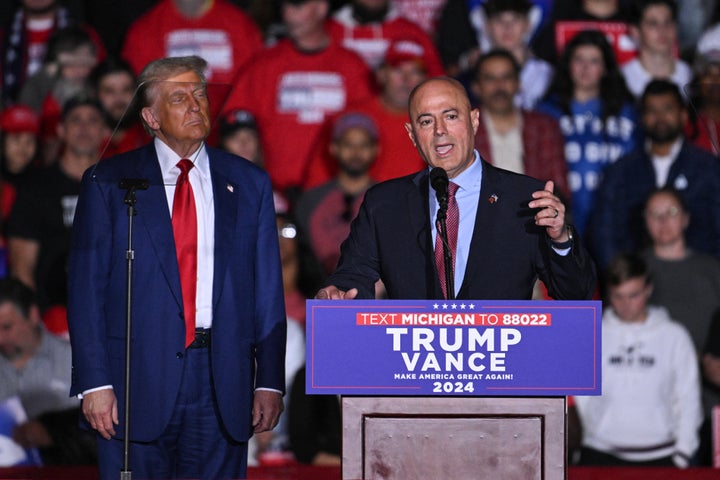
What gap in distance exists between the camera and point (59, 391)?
6027mm

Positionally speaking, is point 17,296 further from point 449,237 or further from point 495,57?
point 449,237

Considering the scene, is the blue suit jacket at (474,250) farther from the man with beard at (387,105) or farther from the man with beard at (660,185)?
the man with beard at (660,185)

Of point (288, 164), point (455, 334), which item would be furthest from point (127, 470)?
point (288, 164)

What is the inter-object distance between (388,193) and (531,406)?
79 cm

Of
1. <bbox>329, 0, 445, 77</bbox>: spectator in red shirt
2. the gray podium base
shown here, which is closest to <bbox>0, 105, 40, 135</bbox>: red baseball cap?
<bbox>329, 0, 445, 77</bbox>: spectator in red shirt

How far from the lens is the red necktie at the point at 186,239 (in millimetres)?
3459

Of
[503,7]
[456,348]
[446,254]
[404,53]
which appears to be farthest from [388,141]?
[456,348]

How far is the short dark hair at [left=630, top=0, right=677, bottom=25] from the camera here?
22.6 ft

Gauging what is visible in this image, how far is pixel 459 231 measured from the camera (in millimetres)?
3395

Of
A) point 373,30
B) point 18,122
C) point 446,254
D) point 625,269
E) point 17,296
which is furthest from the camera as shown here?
point 373,30

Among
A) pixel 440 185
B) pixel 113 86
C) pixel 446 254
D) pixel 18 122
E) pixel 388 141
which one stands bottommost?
pixel 446 254

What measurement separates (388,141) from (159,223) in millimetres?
2740

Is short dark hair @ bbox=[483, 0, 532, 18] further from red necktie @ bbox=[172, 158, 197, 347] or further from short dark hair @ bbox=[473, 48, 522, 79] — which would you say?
red necktie @ bbox=[172, 158, 197, 347]

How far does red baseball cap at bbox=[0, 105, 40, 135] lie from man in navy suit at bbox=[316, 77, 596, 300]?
352 cm
